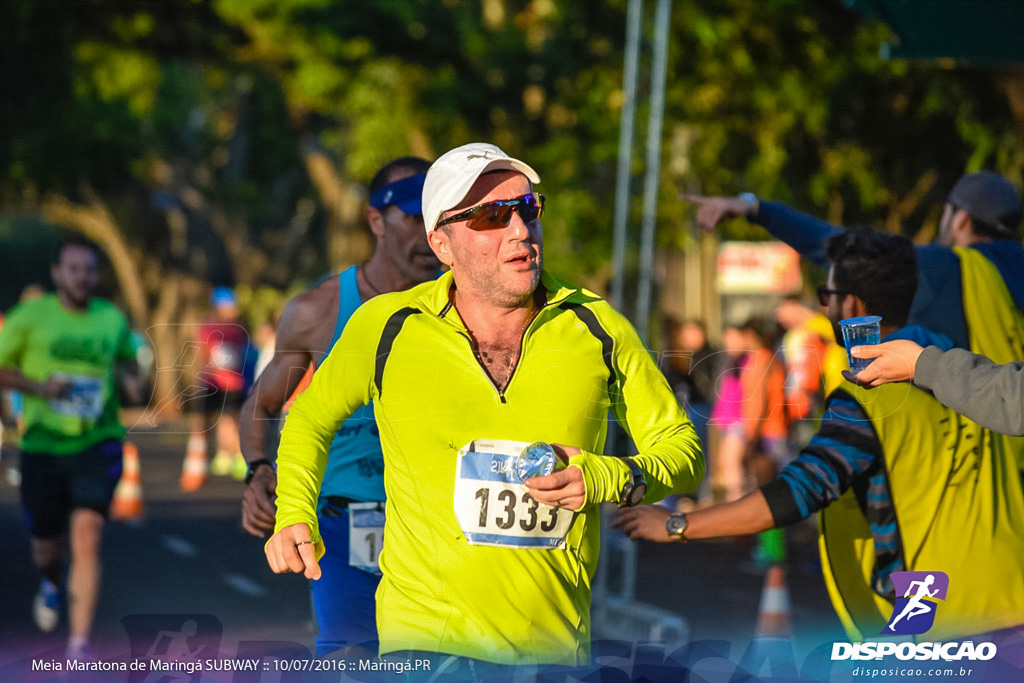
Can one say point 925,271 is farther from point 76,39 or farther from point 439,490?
point 76,39

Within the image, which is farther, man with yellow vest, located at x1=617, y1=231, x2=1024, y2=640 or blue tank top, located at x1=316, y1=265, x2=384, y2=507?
blue tank top, located at x1=316, y1=265, x2=384, y2=507

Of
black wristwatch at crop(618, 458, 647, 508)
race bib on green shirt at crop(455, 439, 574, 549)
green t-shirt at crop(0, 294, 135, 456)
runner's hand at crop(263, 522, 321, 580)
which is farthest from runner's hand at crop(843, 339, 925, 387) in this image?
green t-shirt at crop(0, 294, 135, 456)

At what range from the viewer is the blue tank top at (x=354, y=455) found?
5.02 metres

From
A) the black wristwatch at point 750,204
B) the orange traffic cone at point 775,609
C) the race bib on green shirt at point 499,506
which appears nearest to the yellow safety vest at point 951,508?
the race bib on green shirt at point 499,506

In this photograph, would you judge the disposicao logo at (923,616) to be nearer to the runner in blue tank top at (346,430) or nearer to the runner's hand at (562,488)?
the runner's hand at (562,488)

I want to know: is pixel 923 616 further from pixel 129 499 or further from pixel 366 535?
pixel 129 499

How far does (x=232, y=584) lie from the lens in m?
11.1

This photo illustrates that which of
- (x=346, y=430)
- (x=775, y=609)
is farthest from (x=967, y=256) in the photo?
(x=775, y=609)

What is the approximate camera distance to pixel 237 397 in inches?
750

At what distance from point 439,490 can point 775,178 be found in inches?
622

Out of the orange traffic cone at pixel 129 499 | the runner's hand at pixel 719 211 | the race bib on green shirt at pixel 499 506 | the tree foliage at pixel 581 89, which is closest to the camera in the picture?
the race bib on green shirt at pixel 499 506

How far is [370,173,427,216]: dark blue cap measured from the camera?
5316mm

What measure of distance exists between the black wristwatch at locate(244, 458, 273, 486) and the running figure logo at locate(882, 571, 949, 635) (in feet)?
6.51

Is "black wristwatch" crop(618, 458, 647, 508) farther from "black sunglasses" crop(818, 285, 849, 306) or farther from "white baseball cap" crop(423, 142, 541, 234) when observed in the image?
"black sunglasses" crop(818, 285, 849, 306)
